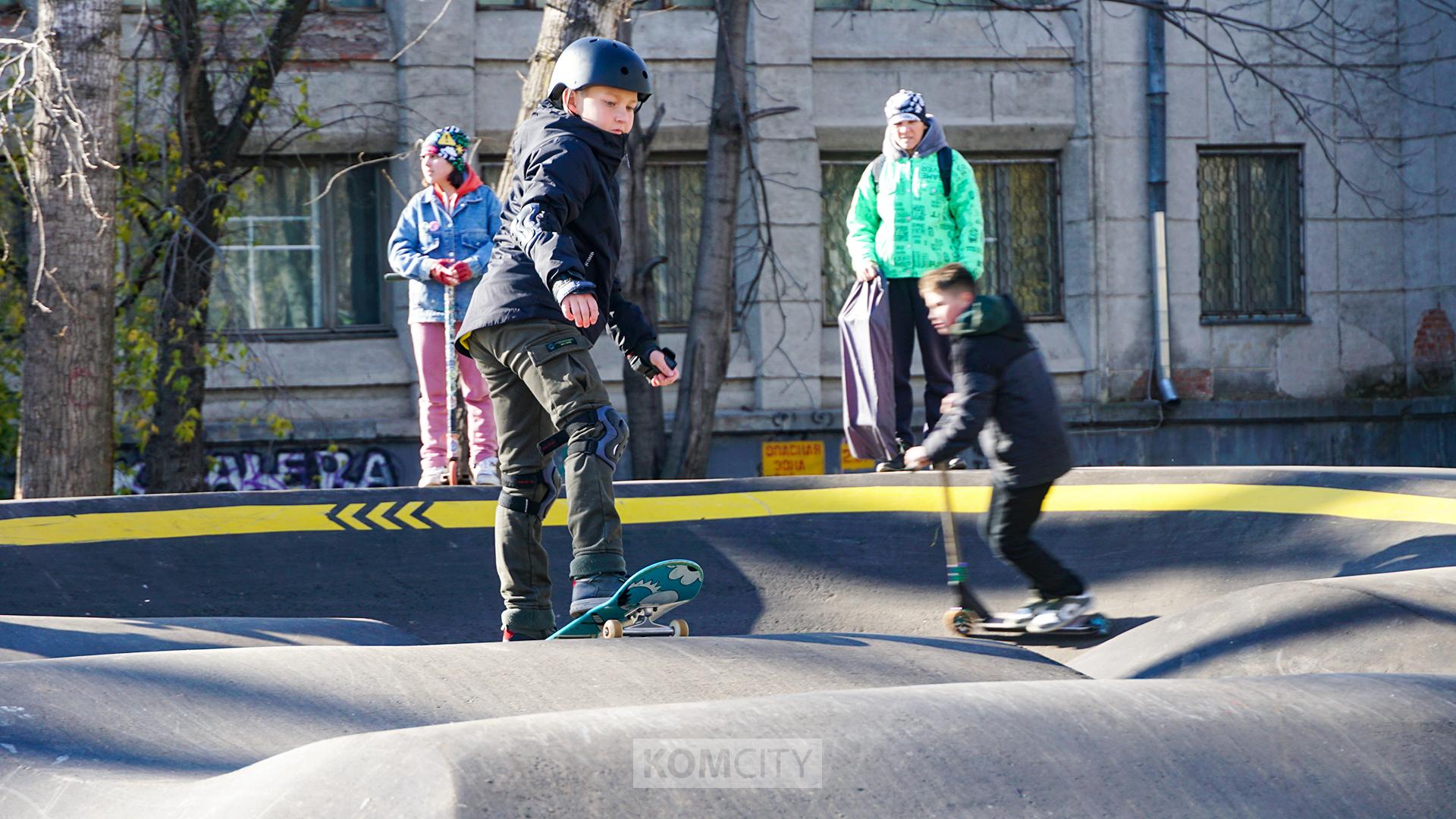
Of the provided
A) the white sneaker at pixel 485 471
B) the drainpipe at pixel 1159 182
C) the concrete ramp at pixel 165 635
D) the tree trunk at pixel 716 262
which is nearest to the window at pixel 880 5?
the drainpipe at pixel 1159 182

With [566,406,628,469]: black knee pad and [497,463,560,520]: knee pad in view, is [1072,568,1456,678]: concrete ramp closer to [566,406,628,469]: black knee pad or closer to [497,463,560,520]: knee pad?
[566,406,628,469]: black knee pad

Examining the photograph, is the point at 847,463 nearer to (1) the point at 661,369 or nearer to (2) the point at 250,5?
(2) the point at 250,5

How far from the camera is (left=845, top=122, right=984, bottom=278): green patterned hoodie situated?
7.66m

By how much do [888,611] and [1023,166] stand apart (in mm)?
8841

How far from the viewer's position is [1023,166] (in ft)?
46.6

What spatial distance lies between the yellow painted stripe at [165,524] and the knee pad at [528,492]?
2139mm

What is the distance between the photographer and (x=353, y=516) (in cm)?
654

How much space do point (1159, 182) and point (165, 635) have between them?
36.2 feet

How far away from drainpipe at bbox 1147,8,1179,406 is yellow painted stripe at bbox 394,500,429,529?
899 centimetres

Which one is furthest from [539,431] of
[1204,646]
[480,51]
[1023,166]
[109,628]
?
[1023,166]

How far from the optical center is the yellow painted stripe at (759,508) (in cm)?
614

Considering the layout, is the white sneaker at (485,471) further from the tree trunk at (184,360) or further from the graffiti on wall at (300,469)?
the graffiti on wall at (300,469)

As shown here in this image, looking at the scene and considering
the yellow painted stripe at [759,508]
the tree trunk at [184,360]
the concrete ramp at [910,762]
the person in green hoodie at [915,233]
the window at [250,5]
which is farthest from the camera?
the window at [250,5]

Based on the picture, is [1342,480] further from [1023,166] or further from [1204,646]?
[1023,166]
